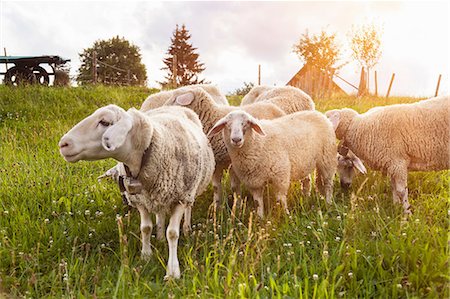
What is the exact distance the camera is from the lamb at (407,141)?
475 cm

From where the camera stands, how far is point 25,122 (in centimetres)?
977

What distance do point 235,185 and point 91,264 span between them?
2229 millimetres

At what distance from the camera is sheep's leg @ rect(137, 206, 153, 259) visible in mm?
3738

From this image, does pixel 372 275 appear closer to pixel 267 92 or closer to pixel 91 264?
pixel 91 264

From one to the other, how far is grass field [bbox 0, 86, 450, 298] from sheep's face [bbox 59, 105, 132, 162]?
0.63 m

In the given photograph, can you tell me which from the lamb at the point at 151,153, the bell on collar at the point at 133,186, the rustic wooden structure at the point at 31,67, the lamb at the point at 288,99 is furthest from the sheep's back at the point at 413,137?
the rustic wooden structure at the point at 31,67

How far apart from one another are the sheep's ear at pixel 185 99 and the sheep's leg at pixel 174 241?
206cm

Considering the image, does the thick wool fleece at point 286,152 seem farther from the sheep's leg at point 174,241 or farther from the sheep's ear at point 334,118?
the sheep's leg at point 174,241

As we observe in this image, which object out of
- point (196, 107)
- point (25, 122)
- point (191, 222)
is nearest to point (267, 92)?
point (196, 107)

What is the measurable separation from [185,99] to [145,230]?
86.4 inches

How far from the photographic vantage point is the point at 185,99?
547 centimetres

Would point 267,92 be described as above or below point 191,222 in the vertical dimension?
above

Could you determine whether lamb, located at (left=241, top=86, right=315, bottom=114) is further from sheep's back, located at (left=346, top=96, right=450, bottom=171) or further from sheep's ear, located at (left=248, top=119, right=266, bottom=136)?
sheep's ear, located at (left=248, top=119, right=266, bottom=136)

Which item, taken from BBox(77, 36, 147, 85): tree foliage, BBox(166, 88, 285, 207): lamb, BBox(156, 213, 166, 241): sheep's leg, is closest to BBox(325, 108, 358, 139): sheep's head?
BBox(166, 88, 285, 207): lamb
